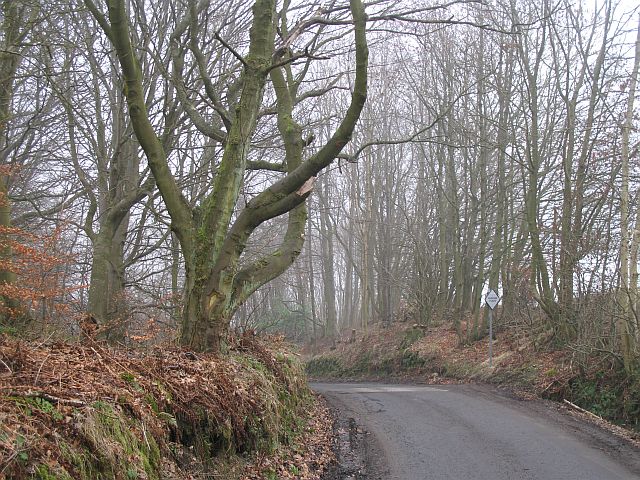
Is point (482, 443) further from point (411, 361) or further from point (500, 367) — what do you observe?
point (411, 361)

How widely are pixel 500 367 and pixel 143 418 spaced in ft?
47.3

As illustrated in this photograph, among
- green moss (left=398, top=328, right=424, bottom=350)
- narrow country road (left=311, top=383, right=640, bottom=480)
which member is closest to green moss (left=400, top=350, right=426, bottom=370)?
green moss (left=398, top=328, right=424, bottom=350)

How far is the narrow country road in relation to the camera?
7.46m

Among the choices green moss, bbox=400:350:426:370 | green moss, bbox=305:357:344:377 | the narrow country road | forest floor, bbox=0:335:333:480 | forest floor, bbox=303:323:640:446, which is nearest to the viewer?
forest floor, bbox=0:335:333:480

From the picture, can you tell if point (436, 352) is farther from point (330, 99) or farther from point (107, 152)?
point (330, 99)

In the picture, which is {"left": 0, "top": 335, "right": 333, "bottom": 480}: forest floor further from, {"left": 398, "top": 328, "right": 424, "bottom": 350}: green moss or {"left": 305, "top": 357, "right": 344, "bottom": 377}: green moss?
{"left": 305, "top": 357, "right": 344, "bottom": 377}: green moss

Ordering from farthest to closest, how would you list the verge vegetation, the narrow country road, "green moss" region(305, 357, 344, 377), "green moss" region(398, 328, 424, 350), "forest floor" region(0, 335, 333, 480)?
"green moss" region(305, 357, 344, 377) → "green moss" region(398, 328, 424, 350) → the verge vegetation → the narrow country road → "forest floor" region(0, 335, 333, 480)

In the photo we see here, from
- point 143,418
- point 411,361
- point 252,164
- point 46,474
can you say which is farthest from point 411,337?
point 46,474

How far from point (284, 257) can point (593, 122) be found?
36.0 ft

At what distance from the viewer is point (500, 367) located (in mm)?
17469

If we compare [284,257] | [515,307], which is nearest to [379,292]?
[515,307]

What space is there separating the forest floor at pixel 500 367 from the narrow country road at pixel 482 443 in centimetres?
90

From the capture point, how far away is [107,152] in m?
15.6

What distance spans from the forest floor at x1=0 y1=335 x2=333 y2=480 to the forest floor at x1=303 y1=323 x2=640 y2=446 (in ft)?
19.9
